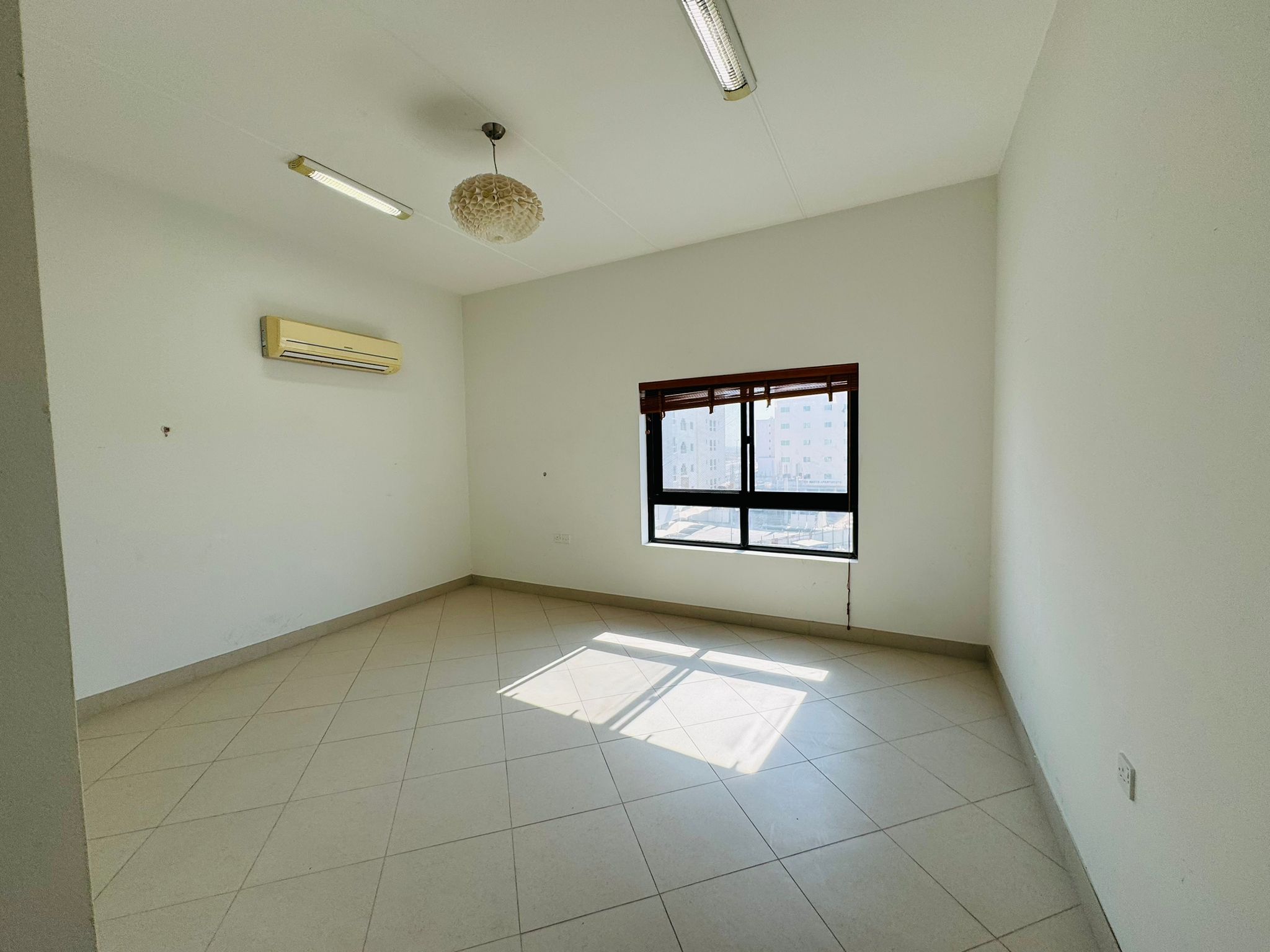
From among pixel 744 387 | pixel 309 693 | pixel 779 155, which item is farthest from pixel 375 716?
pixel 779 155

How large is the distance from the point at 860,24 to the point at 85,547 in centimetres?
468

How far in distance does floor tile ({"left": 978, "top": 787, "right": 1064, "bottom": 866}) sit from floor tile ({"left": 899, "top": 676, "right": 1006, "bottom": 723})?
558 mm

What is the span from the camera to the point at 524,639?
149 inches

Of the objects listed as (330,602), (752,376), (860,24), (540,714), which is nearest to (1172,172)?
(860,24)

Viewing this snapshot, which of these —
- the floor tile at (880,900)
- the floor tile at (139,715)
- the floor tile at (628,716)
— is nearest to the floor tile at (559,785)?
the floor tile at (628,716)

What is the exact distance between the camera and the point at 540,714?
→ 8.82ft

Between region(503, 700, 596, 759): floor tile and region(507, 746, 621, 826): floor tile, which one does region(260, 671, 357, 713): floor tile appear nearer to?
region(503, 700, 596, 759): floor tile

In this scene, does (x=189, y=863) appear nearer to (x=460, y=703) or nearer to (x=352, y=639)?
(x=460, y=703)

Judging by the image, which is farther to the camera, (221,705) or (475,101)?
(221,705)

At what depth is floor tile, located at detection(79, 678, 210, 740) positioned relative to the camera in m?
2.61

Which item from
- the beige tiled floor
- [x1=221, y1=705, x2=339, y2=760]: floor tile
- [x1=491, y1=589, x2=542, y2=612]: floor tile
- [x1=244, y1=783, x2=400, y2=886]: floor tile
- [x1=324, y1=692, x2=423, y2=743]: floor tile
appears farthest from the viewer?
[x1=491, y1=589, x2=542, y2=612]: floor tile

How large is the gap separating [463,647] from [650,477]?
2.09 meters

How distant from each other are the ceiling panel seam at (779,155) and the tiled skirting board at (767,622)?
3001 millimetres

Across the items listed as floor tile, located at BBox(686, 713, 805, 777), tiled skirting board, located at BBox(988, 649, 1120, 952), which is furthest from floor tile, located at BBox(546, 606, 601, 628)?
tiled skirting board, located at BBox(988, 649, 1120, 952)
